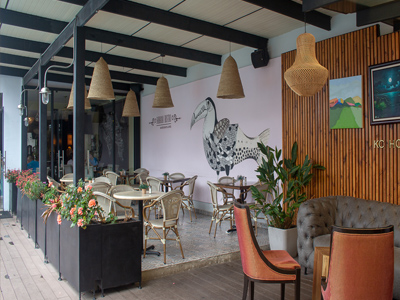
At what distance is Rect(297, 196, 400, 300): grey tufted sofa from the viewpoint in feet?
15.1

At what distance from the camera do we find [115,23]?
6.35 meters

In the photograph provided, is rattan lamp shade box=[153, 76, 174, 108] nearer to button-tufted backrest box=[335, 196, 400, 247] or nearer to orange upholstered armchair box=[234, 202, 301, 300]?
button-tufted backrest box=[335, 196, 400, 247]

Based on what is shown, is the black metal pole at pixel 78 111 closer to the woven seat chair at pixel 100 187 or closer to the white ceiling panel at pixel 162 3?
the white ceiling panel at pixel 162 3

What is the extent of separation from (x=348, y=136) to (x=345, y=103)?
0.52 m

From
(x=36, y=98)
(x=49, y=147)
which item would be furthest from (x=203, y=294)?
(x=36, y=98)

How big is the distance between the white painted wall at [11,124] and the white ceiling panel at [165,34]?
193 inches

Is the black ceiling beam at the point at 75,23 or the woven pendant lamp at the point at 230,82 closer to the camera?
the black ceiling beam at the point at 75,23

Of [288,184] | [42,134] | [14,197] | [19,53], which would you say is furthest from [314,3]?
[14,197]

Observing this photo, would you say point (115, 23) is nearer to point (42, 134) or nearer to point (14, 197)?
point (42, 134)

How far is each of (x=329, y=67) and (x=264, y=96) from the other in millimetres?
1650

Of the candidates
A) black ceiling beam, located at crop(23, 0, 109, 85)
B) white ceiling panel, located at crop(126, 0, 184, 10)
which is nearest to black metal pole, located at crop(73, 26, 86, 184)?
black ceiling beam, located at crop(23, 0, 109, 85)

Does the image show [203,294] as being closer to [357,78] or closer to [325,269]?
[325,269]

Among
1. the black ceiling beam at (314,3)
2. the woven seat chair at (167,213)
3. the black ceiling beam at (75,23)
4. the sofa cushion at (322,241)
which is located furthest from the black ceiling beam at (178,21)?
the sofa cushion at (322,241)

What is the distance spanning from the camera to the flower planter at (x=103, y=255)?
3939mm
